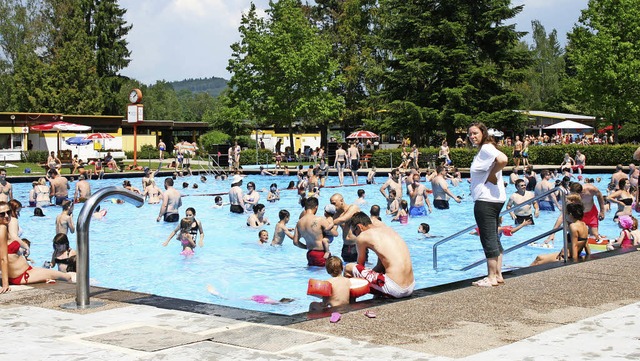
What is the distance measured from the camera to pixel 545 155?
40.0 meters

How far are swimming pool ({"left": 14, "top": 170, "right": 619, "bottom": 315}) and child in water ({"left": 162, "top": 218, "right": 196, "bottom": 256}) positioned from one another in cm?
19

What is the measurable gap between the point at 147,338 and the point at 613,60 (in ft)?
143

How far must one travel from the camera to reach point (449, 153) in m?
39.1

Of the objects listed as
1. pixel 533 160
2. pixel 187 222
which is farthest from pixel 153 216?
pixel 533 160

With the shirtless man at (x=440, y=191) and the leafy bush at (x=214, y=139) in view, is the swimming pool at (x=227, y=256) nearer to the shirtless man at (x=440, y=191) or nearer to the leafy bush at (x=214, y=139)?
the shirtless man at (x=440, y=191)

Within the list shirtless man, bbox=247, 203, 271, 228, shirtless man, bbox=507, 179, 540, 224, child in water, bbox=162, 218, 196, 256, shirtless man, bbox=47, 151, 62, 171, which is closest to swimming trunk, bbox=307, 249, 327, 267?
child in water, bbox=162, 218, 196, 256

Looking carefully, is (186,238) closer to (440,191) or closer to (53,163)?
(440,191)

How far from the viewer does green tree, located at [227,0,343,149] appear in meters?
51.5

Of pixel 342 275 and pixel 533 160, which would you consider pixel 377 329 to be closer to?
pixel 342 275

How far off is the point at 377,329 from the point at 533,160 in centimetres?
3602

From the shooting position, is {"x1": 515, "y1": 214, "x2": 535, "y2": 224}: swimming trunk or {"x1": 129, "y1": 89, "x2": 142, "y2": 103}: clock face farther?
{"x1": 129, "y1": 89, "x2": 142, "y2": 103}: clock face

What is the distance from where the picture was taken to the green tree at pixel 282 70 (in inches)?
2029

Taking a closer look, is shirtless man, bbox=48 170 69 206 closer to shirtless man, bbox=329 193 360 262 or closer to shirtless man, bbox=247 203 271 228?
shirtless man, bbox=247 203 271 228

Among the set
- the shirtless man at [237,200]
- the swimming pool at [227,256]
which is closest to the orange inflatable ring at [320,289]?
the swimming pool at [227,256]
